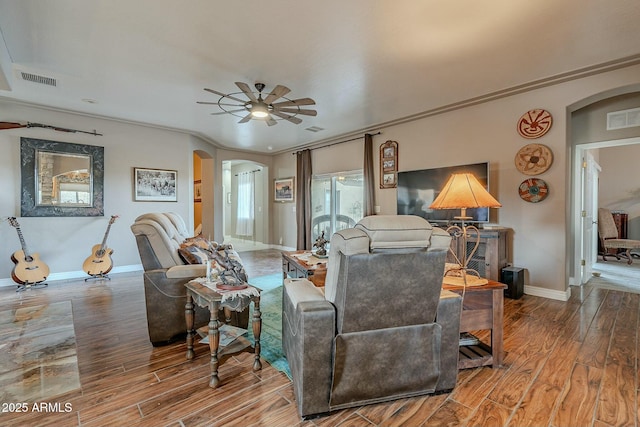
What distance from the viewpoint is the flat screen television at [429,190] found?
416cm

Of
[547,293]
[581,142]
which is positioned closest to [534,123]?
[581,142]

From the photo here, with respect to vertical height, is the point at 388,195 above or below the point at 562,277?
above

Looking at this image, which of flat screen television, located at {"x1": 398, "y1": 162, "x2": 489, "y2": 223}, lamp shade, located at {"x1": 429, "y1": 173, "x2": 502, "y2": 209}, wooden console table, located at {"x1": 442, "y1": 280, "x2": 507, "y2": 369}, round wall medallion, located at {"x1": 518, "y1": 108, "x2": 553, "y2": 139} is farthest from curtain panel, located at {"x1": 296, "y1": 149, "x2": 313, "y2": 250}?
wooden console table, located at {"x1": 442, "y1": 280, "x2": 507, "y2": 369}

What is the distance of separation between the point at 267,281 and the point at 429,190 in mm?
2995

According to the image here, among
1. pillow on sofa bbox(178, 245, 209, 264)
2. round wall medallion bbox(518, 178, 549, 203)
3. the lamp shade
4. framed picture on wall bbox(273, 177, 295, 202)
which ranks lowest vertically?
pillow on sofa bbox(178, 245, 209, 264)

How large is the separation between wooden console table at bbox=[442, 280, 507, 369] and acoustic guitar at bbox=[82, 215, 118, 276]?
5.18m

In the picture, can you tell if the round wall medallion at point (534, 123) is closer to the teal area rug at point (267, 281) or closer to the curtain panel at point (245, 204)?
the teal area rug at point (267, 281)

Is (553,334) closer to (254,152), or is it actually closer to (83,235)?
(83,235)

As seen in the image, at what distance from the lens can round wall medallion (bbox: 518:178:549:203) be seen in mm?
3768

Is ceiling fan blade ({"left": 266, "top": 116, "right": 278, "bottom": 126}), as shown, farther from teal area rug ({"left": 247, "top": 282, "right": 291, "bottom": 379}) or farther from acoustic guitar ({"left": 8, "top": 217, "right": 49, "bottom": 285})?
acoustic guitar ({"left": 8, "top": 217, "right": 49, "bottom": 285})

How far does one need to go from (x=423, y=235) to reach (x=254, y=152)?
7253mm

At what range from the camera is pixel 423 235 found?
1.49m

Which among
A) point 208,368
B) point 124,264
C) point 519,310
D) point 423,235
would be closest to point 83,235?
point 124,264

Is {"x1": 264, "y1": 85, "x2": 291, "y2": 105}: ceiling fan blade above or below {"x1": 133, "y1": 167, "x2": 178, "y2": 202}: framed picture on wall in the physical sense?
above
